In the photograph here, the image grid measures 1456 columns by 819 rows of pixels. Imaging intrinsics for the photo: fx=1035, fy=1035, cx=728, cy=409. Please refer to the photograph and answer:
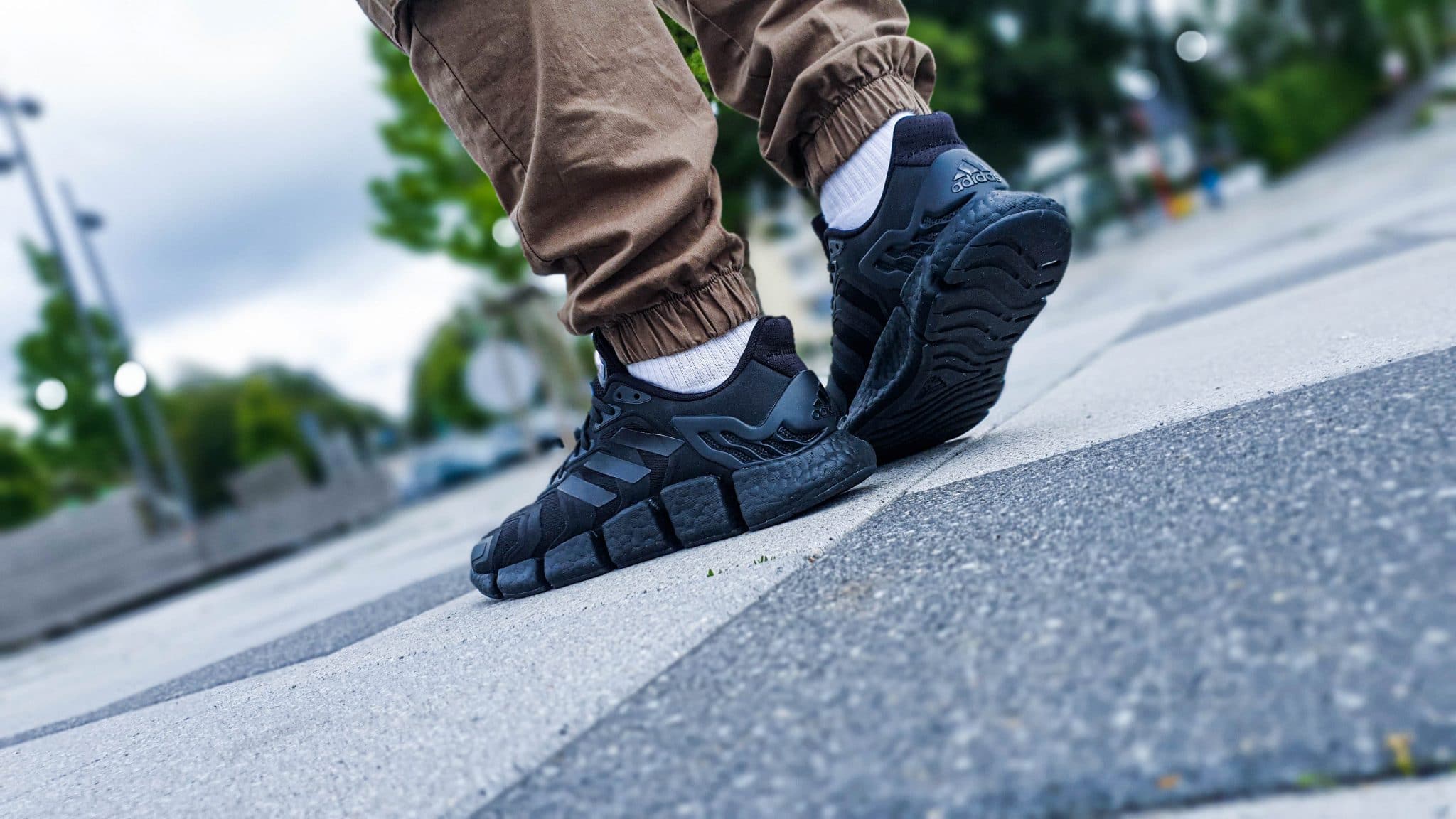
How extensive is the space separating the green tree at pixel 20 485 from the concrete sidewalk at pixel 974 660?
31.4 meters

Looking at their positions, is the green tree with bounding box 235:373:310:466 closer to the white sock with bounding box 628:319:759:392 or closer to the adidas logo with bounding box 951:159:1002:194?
the white sock with bounding box 628:319:759:392

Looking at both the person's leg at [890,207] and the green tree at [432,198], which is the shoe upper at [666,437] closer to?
the person's leg at [890,207]

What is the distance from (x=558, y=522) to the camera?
55.9 inches

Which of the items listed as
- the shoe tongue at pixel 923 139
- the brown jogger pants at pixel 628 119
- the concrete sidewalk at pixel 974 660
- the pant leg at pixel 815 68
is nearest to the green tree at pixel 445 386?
the pant leg at pixel 815 68

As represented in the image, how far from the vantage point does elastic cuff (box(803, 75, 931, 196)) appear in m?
1.39

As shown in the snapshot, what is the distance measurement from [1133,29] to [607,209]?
2487cm

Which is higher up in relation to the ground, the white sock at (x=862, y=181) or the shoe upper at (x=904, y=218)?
the white sock at (x=862, y=181)

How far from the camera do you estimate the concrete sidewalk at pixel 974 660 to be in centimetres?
54

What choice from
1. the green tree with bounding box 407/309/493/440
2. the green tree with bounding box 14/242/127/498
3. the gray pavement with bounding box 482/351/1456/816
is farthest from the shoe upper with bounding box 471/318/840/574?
the green tree with bounding box 407/309/493/440

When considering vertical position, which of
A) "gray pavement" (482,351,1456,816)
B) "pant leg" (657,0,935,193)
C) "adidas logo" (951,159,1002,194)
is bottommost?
"gray pavement" (482,351,1456,816)

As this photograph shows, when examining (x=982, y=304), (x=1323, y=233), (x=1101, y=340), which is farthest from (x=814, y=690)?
(x=1323, y=233)

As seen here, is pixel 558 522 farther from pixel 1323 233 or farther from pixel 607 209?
pixel 1323 233

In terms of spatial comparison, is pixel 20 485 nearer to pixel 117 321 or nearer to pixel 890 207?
pixel 117 321

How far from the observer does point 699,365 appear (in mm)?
1401
